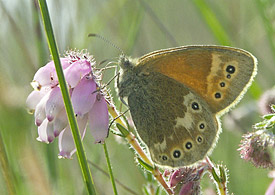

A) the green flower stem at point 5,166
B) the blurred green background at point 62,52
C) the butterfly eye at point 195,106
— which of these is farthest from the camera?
the blurred green background at point 62,52

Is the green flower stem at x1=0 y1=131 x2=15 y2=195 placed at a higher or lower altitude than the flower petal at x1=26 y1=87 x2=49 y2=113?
lower

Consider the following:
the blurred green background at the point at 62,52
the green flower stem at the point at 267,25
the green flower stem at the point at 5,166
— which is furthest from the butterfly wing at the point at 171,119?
the green flower stem at the point at 267,25

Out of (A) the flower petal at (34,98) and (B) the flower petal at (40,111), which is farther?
(A) the flower petal at (34,98)

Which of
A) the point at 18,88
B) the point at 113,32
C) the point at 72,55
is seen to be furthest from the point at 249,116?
the point at 72,55

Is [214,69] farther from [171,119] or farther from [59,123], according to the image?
[59,123]

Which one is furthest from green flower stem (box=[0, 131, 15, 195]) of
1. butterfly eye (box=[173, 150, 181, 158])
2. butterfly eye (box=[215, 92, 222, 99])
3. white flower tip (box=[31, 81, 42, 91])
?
butterfly eye (box=[215, 92, 222, 99])

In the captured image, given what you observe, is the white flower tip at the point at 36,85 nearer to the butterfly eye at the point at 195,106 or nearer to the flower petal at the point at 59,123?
the flower petal at the point at 59,123

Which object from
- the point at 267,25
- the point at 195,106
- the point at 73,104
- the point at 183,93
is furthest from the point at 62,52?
the point at 73,104

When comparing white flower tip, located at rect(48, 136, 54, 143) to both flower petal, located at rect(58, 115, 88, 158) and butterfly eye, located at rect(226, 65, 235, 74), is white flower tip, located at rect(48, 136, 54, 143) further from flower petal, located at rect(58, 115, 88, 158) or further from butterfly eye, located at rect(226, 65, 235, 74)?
butterfly eye, located at rect(226, 65, 235, 74)
